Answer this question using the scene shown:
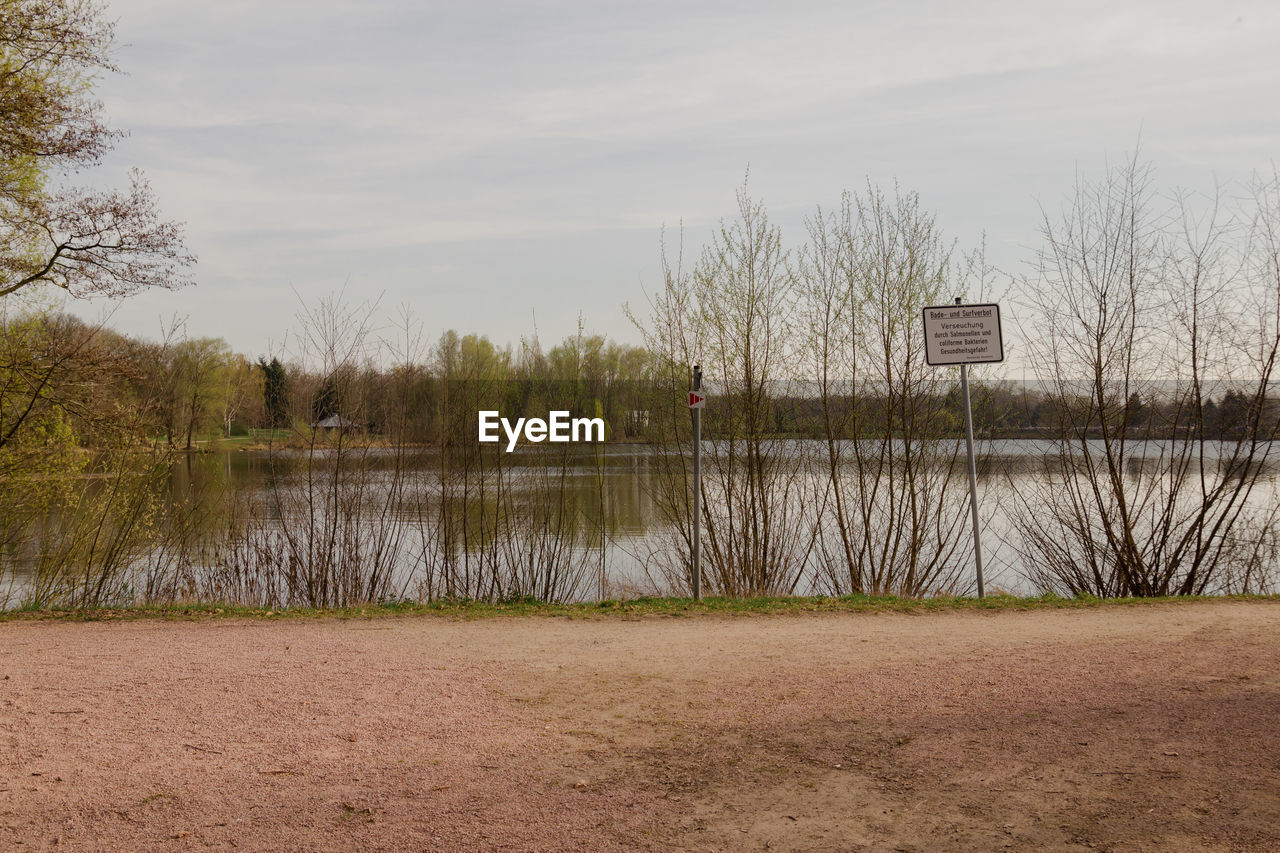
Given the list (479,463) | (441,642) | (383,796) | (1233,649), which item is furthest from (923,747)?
(479,463)

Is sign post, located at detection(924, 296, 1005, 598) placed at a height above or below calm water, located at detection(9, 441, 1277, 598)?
above

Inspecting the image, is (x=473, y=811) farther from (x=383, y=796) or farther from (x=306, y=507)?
(x=306, y=507)

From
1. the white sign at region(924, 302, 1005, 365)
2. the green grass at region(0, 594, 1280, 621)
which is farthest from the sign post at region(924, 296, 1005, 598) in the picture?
the green grass at region(0, 594, 1280, 621)

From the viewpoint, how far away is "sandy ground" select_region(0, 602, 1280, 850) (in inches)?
177

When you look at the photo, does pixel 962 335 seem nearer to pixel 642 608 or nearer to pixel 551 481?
pixel 642 608

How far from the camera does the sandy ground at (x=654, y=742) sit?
14.8ft

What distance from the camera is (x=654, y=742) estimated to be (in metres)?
5.84

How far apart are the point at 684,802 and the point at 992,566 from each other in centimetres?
1370

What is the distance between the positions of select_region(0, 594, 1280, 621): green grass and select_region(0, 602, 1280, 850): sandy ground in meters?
1.71

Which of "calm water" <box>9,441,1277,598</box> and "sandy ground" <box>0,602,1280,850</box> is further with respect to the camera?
"calm water" <box>9,441,1277,598</box>

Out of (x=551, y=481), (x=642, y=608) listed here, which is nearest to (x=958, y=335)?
(x=642, y=608)

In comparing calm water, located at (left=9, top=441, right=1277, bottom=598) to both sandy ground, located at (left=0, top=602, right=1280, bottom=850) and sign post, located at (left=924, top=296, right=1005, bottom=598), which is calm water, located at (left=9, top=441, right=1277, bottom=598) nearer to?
sign post, located at (left=924, top=296, right=1005, bottom=598)

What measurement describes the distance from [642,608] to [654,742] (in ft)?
17.1

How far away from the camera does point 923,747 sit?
557 centimetres
